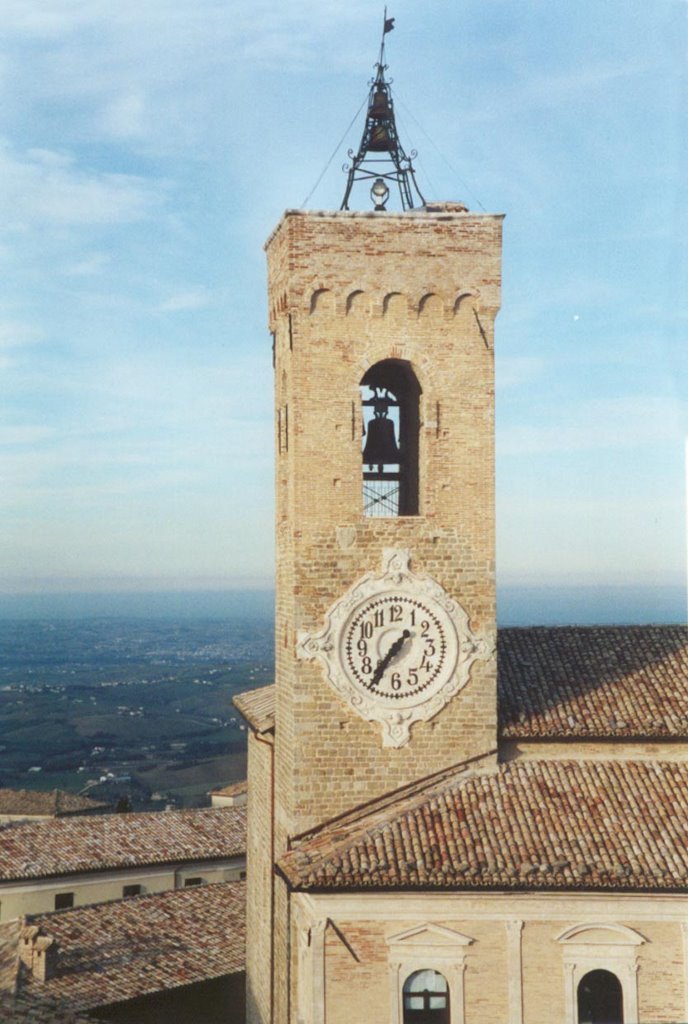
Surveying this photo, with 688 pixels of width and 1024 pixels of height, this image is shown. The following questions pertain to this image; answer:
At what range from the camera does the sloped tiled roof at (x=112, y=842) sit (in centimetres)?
3350

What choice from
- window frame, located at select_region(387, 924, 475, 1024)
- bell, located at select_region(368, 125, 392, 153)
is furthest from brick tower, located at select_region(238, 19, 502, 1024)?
window frame, located at select_region(387, 924, 475, 1024)

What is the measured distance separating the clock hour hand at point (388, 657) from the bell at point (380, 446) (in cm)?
324

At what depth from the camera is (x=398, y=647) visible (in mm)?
18453

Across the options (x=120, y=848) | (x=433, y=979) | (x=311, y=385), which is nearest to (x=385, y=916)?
(x=433, y=979)

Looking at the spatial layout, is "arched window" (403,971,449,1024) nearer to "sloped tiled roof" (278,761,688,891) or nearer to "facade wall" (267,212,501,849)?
"sloped tiled roof" (278,761,688,891)

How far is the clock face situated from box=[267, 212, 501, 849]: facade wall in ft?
1.42

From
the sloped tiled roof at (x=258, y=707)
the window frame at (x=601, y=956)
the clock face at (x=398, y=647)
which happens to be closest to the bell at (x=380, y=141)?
the clock face at (x=398, y=647)

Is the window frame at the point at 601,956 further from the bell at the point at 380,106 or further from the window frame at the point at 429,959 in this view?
the bell at the point at 380,106

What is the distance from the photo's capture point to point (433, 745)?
1830 cm

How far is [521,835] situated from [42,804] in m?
34.4

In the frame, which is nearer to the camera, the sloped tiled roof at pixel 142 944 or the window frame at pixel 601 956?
the window frame at pixel 601 956

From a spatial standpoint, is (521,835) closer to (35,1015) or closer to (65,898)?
(35,1015)

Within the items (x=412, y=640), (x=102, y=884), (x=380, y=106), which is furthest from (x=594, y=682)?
(x=102, y=884)

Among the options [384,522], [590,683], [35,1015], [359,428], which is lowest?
[35,1015]
